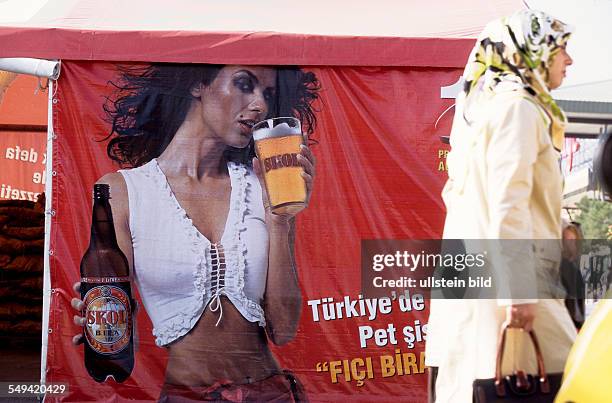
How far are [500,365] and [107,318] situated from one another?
316 centimetres

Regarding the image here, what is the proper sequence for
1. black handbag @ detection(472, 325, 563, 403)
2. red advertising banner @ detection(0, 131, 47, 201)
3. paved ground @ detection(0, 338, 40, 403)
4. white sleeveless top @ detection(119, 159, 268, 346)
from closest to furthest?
black handbag @ detection(472, 325, 563, 403) → white sleeveless top @ detection(119, 159, 268, 346) → paved ground @ detection(0, 338, 40, 403) → red advertising banner @ detection(0, 131, 47, 201)

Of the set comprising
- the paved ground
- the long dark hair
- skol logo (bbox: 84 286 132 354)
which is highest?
the long dark hair

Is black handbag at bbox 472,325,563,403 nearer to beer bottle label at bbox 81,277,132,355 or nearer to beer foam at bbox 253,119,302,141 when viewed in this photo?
beer foam at bbox 253,119,302,141

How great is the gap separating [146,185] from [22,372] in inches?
106

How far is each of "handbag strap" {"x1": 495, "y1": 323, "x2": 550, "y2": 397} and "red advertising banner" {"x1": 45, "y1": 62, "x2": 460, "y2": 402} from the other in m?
2.50

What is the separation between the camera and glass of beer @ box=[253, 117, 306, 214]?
227 inches

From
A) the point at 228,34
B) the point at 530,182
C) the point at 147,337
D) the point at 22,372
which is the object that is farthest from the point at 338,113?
the point at 22,372

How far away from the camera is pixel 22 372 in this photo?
761cm

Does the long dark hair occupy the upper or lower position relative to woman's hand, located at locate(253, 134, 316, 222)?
upper

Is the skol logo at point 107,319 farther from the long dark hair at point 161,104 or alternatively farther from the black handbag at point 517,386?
the black handbag at point 517,386

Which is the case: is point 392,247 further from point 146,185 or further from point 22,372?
point 22,372

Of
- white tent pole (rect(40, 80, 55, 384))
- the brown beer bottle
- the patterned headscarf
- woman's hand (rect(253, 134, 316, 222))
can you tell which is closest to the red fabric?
white tent pole (rect(40, 80, 55, 384))

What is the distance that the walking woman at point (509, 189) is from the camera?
327cm

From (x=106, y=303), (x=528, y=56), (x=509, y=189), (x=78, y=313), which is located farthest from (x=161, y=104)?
(x=509, y=189)
